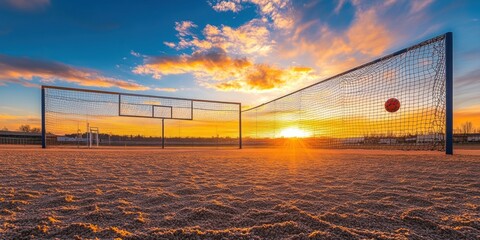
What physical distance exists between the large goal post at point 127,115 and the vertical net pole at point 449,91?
11.2 meters

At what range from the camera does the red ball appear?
6.90 m

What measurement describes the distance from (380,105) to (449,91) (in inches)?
79.2

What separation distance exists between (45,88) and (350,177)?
13046 millimetres

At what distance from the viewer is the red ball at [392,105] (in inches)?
271

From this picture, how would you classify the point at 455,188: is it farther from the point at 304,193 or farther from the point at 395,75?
the point at 395,75

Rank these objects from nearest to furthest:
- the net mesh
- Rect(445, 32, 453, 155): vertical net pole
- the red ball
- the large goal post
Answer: Rect(445, 32, 453, 155): vertical net pole
the net mesh
the red ball
the large goal post

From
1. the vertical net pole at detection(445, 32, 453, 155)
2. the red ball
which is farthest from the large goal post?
the vertical net pole at detection(445, 32, 453, 155)

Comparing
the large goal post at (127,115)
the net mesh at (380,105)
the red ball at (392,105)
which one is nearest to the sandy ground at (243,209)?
the net mesh at (380,105)

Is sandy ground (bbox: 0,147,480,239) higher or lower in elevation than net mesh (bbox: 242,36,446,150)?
lower

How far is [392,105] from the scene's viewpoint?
699 cm

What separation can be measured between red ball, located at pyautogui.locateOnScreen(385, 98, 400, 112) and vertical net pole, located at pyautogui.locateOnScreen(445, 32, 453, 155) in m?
1.36

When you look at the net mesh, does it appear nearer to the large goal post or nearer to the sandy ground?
the sandy ground

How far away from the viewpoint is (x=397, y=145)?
870 centimetres

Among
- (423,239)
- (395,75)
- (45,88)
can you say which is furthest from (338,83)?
(45,88)
